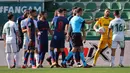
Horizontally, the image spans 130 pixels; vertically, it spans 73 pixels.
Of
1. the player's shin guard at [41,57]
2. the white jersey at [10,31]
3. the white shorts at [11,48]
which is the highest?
the white jersey at [10,31]

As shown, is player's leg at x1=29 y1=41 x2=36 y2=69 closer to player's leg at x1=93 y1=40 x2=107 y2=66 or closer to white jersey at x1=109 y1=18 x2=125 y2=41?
player's leg at x1=93 y1=40 x2=107 y2=66

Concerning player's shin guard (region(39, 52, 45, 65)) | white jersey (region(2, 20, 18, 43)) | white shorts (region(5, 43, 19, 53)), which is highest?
white jersey (region(2, 20, 18, 43))

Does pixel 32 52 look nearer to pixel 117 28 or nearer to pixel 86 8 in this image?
pixel 117 28

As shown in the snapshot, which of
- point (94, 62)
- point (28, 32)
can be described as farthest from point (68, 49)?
point (28, 32)

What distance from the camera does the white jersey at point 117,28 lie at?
18578 millimetres

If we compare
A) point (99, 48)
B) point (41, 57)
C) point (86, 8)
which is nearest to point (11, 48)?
point (41, 57)

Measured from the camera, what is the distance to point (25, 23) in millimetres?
18547

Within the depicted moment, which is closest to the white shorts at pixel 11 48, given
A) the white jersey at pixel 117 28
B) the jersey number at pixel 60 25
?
the jersey number at pixel 60 25

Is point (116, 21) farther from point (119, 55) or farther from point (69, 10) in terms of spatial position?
point (69, 10)

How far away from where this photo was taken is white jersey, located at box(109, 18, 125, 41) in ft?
61.0

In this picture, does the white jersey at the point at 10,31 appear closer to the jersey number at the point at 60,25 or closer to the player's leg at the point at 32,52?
the player's leg at the point at 32,52

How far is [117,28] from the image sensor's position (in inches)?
736

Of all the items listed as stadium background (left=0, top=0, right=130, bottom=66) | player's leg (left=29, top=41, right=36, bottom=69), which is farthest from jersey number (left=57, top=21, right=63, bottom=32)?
stadium background (left=0, top=0, right=130, bottom=66)

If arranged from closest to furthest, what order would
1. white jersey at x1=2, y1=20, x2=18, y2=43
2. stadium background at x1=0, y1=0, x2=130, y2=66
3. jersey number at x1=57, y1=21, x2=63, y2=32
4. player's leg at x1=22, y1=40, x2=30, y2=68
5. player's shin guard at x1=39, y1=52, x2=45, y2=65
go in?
white jersey at x1=2, y1=20, x2=18, y2=43
jersey number at x1=57, y1=21, x2=63, y2=32
player's leg at x1=22, y1=40, x2=30, y2=68
player's shin guard at x1=39, y1=52, x2=45, y2=65
stadium background at x1=0, y1=0, x2=130, y2=66
